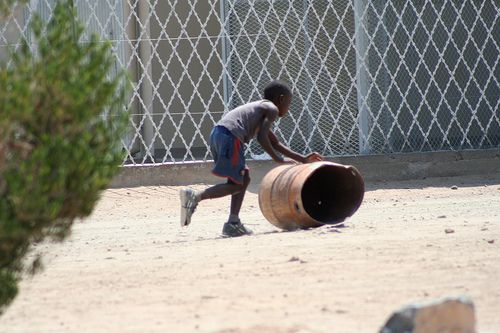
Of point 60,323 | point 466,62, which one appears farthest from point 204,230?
point 466,62

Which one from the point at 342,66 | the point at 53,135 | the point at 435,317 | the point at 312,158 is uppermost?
the point at 53,135

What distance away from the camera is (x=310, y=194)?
7.13 meters

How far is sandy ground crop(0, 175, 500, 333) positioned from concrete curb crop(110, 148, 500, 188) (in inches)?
94.2

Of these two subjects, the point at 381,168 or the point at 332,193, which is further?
the point at 381,168

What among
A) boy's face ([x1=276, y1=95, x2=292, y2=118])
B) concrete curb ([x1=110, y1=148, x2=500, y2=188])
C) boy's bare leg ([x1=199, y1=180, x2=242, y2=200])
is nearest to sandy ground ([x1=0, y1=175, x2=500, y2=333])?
boy's bare leg ([x1=199, y1=180, x2=242, y2=200])

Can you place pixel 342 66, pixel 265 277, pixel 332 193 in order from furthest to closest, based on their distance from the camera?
pixel 342 66 → pixel 332 193 → pixel 265 277

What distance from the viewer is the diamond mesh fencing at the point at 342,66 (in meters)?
9.87

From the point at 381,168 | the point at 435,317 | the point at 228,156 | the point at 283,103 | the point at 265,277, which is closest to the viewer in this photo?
the point at 435,317

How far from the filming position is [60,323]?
394cm

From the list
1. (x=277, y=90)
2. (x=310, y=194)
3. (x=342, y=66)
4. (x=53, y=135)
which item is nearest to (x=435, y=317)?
(x=53, y=135)

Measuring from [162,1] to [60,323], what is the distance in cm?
774

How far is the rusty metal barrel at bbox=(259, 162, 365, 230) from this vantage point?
6.23m

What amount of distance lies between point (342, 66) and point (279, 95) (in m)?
3.29

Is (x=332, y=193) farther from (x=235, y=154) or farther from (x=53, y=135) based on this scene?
(x=53, y=135)
